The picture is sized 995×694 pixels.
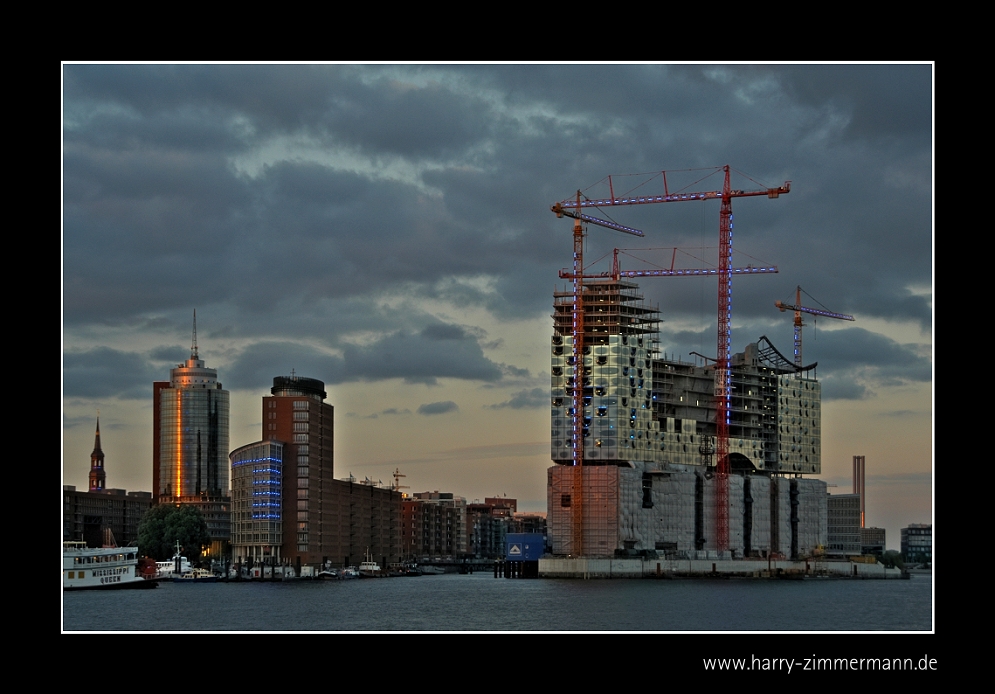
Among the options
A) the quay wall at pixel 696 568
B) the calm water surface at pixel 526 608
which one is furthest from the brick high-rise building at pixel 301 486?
the quay wall at pixel 696 568

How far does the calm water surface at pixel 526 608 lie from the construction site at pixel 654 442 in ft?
31.2

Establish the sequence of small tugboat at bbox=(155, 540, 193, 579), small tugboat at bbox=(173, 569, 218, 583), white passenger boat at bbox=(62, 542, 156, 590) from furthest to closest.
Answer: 1. small tugboat at bbox=(155, 540, 193, 579)
2. small tugboat at bbox=(173, 569, 218, 583)
3. white passenger boat at bbox=(62, 542, 156, 590)

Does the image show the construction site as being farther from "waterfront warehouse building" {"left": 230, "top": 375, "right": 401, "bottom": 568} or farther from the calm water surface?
"waterfront warehouse building" {"left": 230, "top": 375, "right": 401, "bottom": 568}

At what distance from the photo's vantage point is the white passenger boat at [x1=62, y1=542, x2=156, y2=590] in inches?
5320

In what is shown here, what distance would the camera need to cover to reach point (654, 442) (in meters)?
161

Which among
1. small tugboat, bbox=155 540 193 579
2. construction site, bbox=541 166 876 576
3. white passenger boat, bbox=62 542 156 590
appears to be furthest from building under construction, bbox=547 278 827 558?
small tugboat, bbox=155 540 193 579

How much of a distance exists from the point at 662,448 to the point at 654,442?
5.68 feet

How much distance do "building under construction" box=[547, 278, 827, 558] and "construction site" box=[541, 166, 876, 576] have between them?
0.15m

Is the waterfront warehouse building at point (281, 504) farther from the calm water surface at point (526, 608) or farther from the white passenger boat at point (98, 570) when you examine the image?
the white passenger boat at point (98, 570)

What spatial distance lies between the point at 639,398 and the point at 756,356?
2645cm
